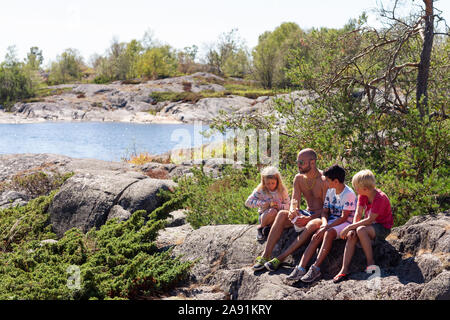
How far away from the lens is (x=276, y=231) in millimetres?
5004

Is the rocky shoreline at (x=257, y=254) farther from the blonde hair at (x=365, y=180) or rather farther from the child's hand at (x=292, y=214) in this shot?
the blonde hair at (x=365, y=180)

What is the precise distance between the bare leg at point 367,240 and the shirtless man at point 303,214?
51 cm

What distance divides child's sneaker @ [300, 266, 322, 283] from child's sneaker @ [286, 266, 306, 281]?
0.09m

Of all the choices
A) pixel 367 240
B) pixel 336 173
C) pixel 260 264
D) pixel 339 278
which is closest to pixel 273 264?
pixel 260 264

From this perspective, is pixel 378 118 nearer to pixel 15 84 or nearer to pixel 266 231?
pixel 266 231

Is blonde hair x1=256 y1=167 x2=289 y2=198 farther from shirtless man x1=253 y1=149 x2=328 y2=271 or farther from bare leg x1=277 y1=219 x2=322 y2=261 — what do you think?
bare leg x1=277 y1=219 x2=322 y2=261

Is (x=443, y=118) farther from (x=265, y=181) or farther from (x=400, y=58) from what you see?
(x=265, y=181)

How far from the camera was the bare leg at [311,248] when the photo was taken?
4.68 meters

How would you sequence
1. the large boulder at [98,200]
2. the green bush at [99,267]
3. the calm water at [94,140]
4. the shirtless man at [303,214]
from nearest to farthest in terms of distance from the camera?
the green bush at [99,267]
the shirtless man at [303,214]
the large boulder at [98,200]
the calm water at [94,140]

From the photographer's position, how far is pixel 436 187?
5.48m

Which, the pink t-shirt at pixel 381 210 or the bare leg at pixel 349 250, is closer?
the bare leg at pixel 349 250

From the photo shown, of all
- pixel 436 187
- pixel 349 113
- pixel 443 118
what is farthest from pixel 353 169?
pixel 443 118

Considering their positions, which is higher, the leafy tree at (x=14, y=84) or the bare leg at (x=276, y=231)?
the leafy tree at (x=14, y=84)

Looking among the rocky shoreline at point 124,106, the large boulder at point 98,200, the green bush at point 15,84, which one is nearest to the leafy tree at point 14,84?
the green bush at point 15,84
